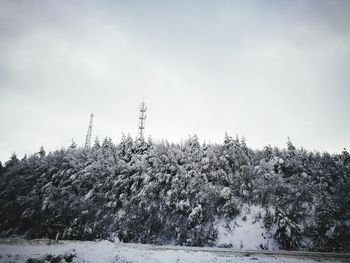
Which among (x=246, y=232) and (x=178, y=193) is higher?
(x=178, y=193)

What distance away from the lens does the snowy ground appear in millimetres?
13234

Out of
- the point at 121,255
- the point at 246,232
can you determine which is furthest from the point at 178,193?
the point at 121,255

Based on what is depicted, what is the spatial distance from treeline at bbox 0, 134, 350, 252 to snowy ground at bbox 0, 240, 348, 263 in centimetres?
473

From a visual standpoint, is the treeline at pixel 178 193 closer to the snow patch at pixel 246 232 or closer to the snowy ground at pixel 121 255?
the snow patch at pixel 246 232

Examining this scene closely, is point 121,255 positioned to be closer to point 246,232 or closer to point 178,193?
point 246,232

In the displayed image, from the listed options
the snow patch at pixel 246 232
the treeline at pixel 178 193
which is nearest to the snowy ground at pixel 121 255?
the treeline at pixel 178 193

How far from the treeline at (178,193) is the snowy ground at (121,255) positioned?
15.5 feet

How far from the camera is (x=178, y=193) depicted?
91.8 feet

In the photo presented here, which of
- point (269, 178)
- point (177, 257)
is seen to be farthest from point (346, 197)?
point (177, 257)

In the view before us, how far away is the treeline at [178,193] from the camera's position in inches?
874

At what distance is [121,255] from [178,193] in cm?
1410

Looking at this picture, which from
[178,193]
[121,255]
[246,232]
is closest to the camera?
[121,255]

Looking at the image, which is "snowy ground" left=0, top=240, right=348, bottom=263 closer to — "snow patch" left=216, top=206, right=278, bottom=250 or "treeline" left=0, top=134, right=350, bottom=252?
"treeline" left=0, top=134, right=350, bottom=252

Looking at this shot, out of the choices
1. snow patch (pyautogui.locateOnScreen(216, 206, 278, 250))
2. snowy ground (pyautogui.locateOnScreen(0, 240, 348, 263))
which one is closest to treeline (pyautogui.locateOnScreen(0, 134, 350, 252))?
snow patch (pyautogui.locateOnScreen(216, 206, 278, 250))
